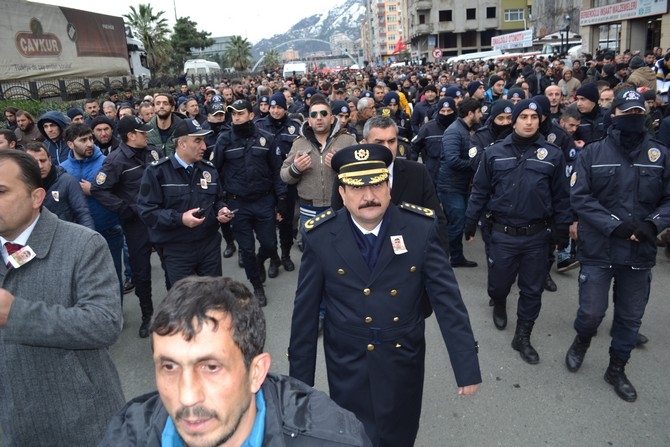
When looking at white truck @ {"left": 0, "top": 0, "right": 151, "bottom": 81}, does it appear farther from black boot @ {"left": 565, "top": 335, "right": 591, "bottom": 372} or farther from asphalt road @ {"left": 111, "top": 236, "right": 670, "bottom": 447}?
black boot @ {"left": 565, "top": 335, "right": 591, "bottom": 372}

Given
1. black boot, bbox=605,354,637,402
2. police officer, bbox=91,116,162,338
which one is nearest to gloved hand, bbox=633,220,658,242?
black boot, bbox=605,354,637,402

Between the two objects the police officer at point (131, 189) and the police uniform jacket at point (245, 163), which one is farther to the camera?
the police uniform jacket at point (245, 163)

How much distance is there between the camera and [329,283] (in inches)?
105

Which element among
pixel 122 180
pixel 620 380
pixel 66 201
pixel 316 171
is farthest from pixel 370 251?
pixel 122 180

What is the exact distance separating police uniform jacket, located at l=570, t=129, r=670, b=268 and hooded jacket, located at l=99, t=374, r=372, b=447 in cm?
292

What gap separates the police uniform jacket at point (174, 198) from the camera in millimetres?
4398

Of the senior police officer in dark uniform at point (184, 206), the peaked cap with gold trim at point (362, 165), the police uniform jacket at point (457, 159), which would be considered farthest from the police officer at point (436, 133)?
the peaked cap with gold trim at point (362, 165)

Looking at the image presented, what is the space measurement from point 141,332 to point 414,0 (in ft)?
246

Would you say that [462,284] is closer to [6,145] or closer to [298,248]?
[298,248]

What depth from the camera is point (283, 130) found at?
7.64m

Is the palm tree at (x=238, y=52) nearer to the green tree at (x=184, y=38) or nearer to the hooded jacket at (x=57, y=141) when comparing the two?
the green tree at (x=184, y=38)

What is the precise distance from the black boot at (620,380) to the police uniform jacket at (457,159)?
2.94 metres

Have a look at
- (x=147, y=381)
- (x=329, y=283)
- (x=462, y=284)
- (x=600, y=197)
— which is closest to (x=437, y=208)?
(x=600, y=197)

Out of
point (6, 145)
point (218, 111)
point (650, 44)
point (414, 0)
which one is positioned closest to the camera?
point (6, 145)
